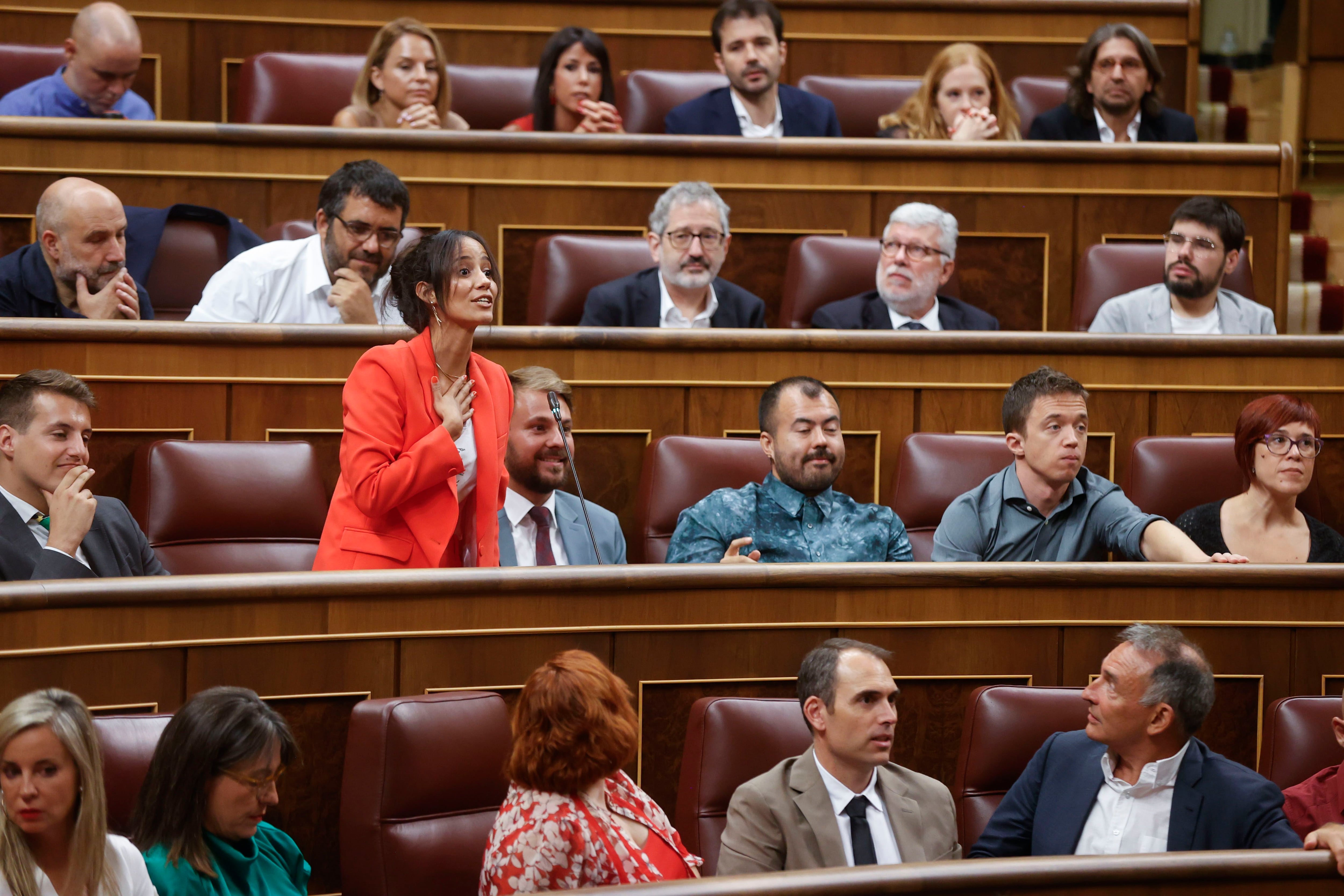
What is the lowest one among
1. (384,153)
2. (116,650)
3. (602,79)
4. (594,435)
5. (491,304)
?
(116,650)

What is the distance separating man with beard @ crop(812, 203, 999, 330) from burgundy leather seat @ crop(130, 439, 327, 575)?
28.8 inches

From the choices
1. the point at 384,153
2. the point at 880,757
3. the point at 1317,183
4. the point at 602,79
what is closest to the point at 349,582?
the point at 880,757

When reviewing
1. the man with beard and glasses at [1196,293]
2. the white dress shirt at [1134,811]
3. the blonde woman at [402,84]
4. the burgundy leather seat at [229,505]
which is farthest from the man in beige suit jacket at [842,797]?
the blonde woman at [402,84]

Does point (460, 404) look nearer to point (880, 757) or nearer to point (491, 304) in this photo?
point (491, 304)

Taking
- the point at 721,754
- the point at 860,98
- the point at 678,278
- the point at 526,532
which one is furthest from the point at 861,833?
the point at 860,98

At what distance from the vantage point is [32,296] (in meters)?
1.73

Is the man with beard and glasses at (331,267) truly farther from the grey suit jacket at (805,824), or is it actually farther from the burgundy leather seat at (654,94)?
the grey suit jacket at (805,824)

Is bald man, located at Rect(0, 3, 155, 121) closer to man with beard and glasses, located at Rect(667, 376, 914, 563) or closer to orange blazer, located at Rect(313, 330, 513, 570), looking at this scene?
orange blazer, located at Rect(313, 330, 513, 570)

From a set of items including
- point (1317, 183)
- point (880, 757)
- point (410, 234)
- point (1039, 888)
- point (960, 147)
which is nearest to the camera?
point (1039, 888)

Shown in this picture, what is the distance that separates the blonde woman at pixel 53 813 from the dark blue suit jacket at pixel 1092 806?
65cm

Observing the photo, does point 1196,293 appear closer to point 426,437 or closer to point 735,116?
point 735,116

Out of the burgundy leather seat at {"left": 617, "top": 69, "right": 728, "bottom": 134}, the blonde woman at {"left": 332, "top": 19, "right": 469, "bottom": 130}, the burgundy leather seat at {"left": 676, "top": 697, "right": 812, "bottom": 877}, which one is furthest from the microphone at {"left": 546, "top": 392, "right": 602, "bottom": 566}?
the burgundy leather seat at {"left": 617, "top": 69, "right": 728, "bottom": 134}

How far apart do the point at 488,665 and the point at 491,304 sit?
31cm

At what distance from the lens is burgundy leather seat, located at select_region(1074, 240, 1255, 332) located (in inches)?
83.0
